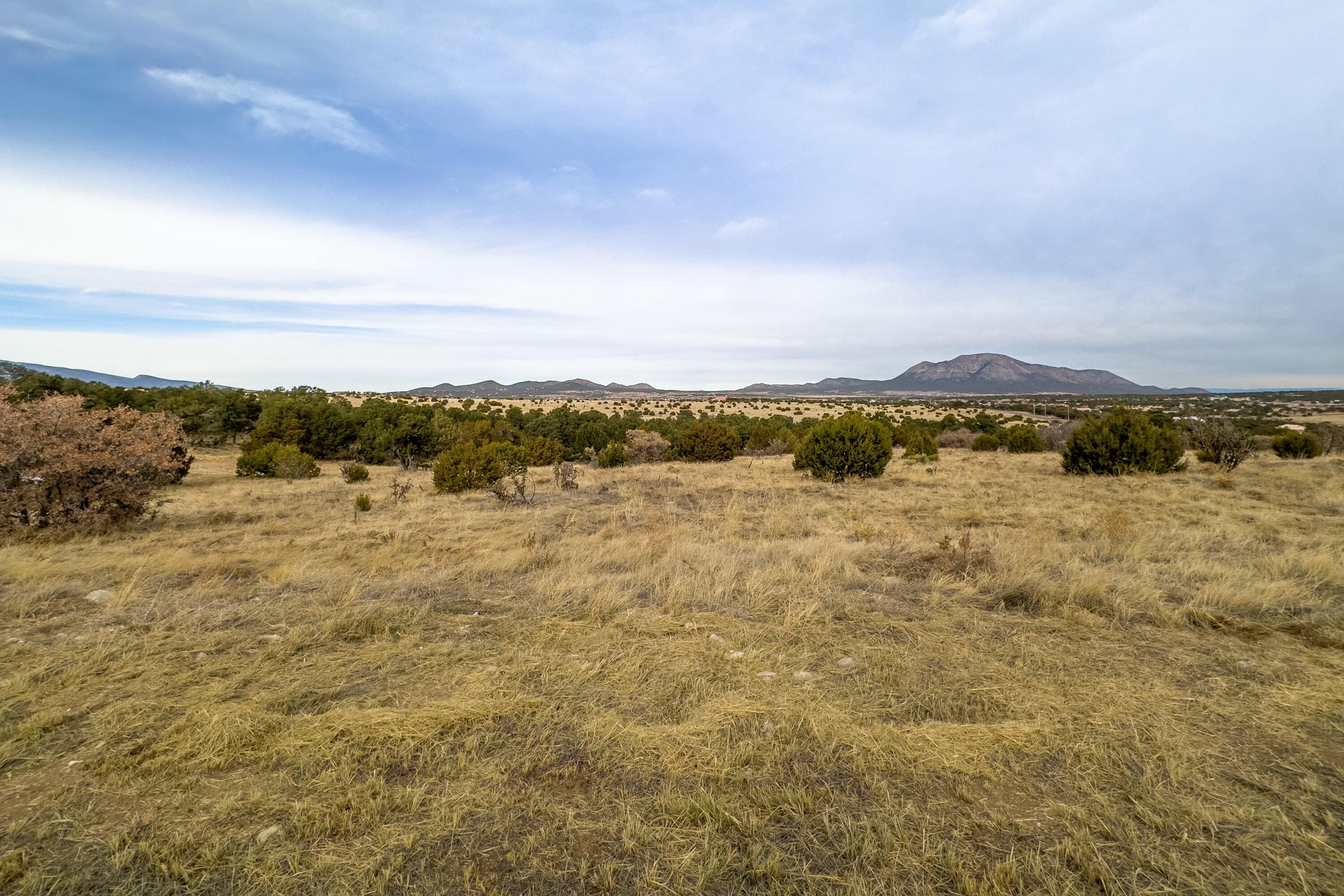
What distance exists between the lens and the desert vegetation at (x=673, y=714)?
7.94ft

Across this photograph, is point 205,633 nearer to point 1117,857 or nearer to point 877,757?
point 877,757

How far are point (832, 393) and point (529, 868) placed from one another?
528ft

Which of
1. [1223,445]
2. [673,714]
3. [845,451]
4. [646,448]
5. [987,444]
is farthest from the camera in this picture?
[987,444]

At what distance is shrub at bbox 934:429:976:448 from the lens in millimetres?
31203

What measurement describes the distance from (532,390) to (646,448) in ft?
410

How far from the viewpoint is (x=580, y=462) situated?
1117 inches

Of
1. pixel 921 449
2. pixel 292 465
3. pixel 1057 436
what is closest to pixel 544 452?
pixel 292 465

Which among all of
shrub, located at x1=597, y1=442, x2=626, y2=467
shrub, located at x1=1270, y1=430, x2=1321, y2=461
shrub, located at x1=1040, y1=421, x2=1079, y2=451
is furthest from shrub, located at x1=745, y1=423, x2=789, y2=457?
shrub, located at x1=1270, y1=430, x2=1321, y2=461

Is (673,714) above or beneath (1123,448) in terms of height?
beneath

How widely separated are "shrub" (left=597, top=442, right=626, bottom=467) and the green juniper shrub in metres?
7.65

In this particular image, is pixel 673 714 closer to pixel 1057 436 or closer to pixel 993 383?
pixel 1057 436

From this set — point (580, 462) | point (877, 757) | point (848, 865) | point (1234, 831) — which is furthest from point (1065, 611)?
point (580, 462)

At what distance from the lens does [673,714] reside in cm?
360

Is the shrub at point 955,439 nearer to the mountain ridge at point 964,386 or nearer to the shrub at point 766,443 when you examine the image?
the shrub at point 766,443
